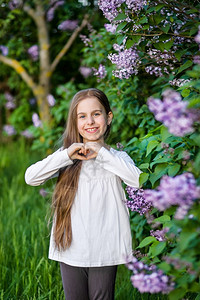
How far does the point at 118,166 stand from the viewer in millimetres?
1703

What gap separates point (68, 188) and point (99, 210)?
0.20m

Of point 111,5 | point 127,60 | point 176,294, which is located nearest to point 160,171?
point 176,294

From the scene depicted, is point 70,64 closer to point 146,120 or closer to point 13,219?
point 13,219

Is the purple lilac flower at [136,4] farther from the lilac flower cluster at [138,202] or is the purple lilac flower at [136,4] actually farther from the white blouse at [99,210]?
the lilac flower cluster at [138,202]

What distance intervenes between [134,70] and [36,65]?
4102mm

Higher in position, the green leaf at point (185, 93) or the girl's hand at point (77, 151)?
the green leaf at point (185, 93)

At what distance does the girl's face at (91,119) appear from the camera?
6.03 ft

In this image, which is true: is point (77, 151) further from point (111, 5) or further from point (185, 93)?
point (111, 5)

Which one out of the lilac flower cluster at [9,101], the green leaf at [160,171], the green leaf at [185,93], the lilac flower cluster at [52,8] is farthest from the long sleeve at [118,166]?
the lilac flower cluster at [9,101]

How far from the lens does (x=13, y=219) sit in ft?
10.9

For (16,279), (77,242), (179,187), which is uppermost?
(179,187)

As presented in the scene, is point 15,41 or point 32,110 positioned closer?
point 15,41

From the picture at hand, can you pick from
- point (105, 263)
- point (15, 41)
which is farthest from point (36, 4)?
point (105, 263)

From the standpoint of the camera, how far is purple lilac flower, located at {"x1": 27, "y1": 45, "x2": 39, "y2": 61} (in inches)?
204
